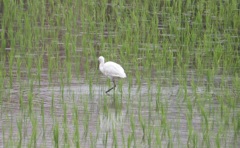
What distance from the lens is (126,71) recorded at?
418 inches

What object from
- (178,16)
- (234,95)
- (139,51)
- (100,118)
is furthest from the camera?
(178,16)

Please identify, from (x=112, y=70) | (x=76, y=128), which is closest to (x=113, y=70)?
(x=112, y=70)

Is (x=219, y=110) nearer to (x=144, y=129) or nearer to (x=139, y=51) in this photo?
(x=144, y=129)

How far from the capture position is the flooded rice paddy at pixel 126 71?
791 cm

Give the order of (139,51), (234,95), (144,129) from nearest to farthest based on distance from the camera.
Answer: (144,129)
(234,95)
(139,51)

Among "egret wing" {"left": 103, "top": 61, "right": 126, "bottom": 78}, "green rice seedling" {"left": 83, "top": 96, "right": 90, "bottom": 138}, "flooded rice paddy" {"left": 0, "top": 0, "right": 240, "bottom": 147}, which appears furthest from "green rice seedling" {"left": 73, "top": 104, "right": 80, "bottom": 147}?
"egret wing" {"left": 103, "top": 61, "right": 126, "bottom": 78}

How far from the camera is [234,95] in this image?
960cm

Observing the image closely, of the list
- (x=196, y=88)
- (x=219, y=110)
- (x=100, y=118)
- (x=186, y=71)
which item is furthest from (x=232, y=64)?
(x=100, y=118)

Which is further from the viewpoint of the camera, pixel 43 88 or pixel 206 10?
pixel 206 10

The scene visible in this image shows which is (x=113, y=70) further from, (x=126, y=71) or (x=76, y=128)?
(x=76, y=128)

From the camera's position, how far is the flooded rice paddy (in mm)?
7910

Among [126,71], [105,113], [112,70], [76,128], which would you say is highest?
[112,70]

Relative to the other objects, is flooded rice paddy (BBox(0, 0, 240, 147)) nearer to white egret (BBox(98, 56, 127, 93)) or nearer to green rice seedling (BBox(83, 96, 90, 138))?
green rice seedling (BBox(83, 96, 90, 138))

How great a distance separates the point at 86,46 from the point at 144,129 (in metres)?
4.30
